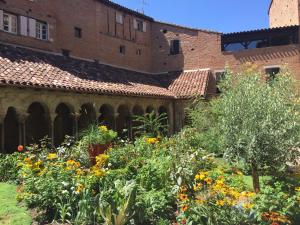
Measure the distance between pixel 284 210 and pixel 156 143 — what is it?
5.09 meters

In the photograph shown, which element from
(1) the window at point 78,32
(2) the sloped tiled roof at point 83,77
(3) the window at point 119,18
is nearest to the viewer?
(2) the sloped tiled roof at point 83,77

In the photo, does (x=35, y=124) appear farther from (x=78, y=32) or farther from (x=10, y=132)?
(x=78, y=32)

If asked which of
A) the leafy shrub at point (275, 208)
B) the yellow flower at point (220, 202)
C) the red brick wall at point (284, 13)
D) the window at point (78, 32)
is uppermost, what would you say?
the red brick wall at point (284, 13)

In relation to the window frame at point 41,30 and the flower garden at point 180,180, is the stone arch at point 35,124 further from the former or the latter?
the flower garden at point 180,180

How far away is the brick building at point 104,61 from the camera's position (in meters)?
15.4

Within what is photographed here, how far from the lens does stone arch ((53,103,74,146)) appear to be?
18594 mm

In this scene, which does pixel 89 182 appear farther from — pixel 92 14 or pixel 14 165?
pixel 92 14

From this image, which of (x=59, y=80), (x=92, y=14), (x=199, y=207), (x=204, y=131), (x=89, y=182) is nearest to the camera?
(x=199, y=207)

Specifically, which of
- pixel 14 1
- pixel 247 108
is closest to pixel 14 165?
pixel 247 108

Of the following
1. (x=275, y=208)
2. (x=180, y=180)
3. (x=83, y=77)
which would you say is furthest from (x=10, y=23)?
(x=275, y=208)

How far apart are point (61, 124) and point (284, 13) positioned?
19.5 metres

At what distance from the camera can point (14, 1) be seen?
19.0 metres

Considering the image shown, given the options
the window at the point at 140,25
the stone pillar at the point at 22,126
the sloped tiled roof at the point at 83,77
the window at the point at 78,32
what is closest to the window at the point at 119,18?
the window at the point at 140,25

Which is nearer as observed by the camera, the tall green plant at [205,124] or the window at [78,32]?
the tall green plant at [205,124]
